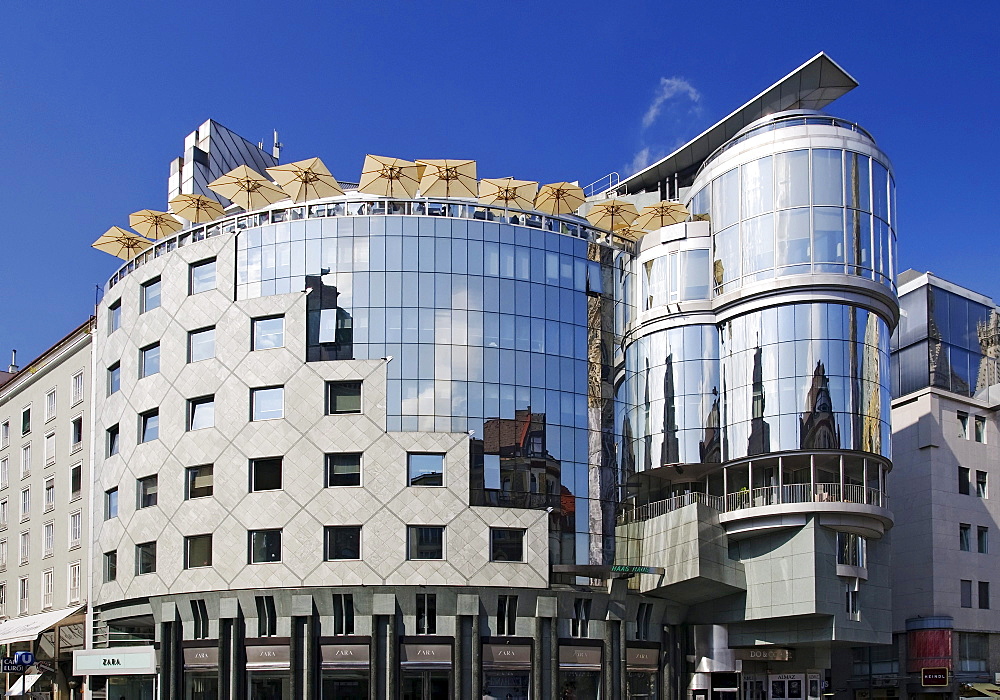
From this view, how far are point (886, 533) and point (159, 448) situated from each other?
3753cm

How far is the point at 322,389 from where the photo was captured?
6056 centimetres

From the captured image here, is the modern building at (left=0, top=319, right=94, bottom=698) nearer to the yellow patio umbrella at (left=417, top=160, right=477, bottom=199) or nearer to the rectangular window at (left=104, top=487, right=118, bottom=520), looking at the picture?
the rectangular window at (left=104, top=487, right=118, bottom=520)

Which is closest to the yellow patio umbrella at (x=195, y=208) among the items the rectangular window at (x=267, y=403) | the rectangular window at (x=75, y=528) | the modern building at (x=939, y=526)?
the rectangular window at (x=267, y=403)

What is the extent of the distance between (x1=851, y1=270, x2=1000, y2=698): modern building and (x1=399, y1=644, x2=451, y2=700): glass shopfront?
26644 mm

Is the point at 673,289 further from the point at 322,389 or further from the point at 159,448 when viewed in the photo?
the point at 159,448

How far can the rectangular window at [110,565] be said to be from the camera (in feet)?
216

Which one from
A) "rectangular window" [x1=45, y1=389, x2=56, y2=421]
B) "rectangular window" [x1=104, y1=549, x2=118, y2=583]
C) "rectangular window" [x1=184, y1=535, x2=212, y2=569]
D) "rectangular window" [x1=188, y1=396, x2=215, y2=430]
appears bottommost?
"rectangular window" [x1=104, y1=549, x2=118, y2=583]

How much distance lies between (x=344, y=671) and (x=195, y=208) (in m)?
26.7

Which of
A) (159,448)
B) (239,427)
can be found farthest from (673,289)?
(159,448)

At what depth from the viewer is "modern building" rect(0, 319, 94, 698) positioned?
232ft

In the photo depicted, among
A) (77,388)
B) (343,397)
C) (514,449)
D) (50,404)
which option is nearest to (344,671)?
(343,397)

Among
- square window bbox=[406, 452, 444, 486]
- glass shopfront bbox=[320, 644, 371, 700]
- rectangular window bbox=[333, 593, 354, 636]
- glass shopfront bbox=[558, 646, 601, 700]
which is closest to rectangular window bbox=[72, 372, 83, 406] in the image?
rectangular window bbox=[333, 593, 354, 636]

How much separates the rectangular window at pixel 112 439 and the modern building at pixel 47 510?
3.35 meters

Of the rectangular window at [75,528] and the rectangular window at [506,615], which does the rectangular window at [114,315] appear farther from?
the rectangular window at [506,615]
